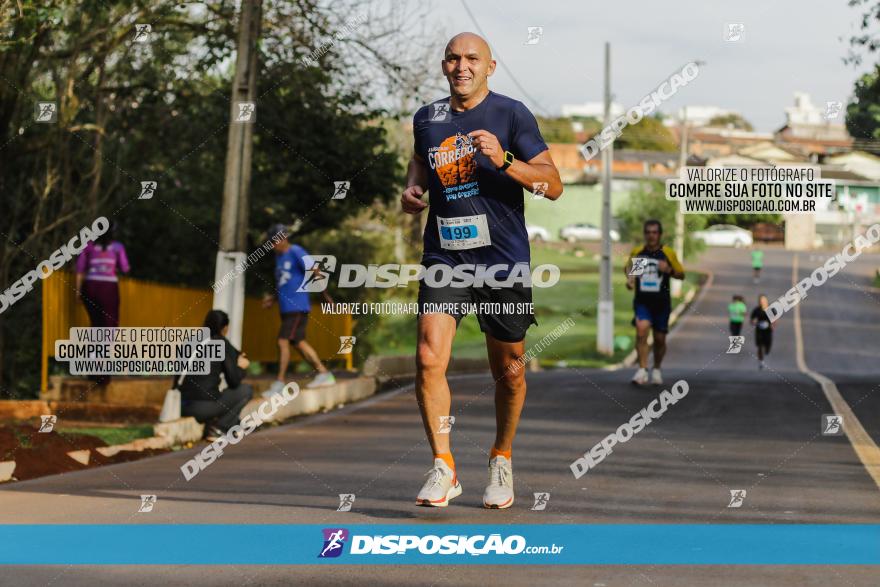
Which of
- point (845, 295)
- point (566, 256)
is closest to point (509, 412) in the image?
point (845, 295)

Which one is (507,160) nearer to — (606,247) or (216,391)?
(216,391)

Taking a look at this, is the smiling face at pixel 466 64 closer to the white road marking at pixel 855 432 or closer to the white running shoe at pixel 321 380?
the white road marking at pixel 855 432

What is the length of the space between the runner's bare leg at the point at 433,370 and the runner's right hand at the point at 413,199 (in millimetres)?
564

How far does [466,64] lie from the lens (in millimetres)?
7191

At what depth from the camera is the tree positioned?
442ft

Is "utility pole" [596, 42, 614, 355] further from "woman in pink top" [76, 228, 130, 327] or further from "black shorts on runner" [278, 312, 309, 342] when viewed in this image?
"woman in pink top" [76, 228, 130, 327]

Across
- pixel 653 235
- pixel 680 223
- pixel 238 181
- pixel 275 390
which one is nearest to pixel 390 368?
pixel 238 181

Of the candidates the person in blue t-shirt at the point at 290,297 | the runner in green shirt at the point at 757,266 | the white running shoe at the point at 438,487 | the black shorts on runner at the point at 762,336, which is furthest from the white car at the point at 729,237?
the white running shoe at the point at 438,487

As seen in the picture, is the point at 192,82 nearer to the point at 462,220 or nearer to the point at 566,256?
the point at 462,220

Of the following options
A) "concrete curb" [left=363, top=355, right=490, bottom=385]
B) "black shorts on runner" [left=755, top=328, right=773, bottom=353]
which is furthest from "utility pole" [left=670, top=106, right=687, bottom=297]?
"concrete curb" [left=363, top=355, right=490, bottom=385]

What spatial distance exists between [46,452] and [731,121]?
130889 millimetres

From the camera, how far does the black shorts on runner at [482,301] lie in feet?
23.8

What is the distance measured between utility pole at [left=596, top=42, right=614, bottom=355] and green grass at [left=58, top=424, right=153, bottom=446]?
26972 mm

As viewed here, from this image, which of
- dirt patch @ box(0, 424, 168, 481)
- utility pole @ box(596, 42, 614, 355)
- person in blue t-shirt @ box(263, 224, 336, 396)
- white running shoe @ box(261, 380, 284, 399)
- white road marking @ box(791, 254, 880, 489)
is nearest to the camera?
white road marking @ box(791, 254, 880, 489)
